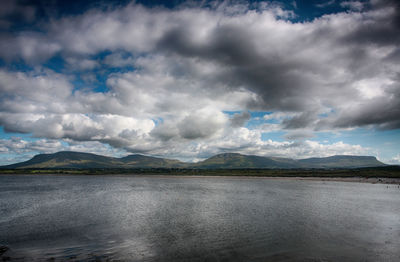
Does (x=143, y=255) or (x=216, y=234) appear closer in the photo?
(x=143, y=255)

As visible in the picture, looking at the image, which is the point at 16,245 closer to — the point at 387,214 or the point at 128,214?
the point at 128,214

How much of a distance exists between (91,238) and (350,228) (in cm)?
3566

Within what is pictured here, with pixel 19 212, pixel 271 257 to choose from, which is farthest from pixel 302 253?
pixel 19 212

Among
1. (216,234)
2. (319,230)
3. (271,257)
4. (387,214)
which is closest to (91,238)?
(216,234)

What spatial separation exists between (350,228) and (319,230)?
518 centimetres

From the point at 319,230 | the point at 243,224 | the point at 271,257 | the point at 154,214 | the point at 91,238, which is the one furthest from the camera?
the point at 154,214

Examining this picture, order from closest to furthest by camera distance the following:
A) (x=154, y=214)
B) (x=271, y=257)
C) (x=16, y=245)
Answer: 1. (x=271, y=257)
2. (x=16, y=245)
3. (x=154, y=214)

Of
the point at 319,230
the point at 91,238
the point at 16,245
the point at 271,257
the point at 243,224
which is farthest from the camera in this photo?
the point at 243,224

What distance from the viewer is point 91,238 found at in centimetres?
2816

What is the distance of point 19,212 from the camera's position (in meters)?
44.2

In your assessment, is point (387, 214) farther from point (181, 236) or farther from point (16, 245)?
point (16, 245)

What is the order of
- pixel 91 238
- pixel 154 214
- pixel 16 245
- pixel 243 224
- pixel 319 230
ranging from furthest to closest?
pixel 154 214 → pixel 243 224 → pixel 319 230 → pixel 91 238 → pixel 16 245

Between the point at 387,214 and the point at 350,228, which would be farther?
the point at 387,214

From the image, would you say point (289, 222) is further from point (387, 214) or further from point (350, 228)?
point (387, 214)
